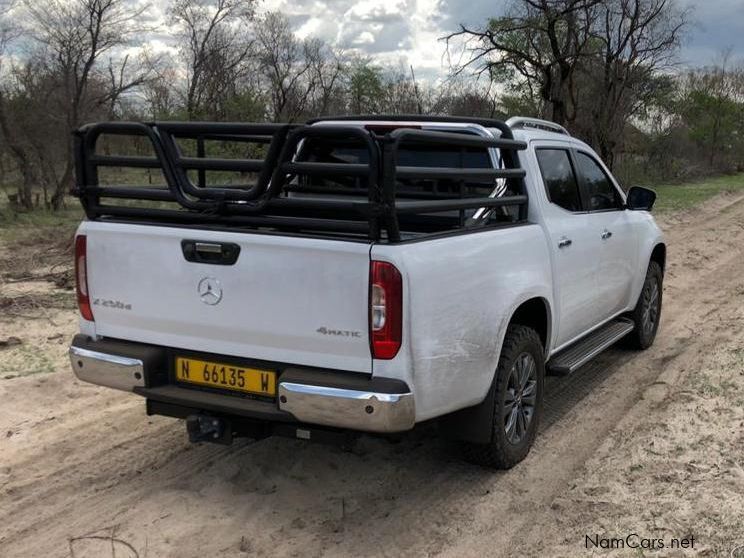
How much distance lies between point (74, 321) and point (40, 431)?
2756 millimetres

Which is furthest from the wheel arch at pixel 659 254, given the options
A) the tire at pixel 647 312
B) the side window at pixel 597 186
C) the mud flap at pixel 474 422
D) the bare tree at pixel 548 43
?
the bare tree at pixel 548 43

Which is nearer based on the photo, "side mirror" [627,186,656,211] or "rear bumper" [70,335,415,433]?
"rear bumper" [70,335,415,433]

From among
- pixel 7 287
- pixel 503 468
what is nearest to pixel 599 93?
pixel 7 287

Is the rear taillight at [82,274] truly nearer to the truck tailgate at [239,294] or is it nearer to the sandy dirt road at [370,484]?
the truck tailgate at [239,294]

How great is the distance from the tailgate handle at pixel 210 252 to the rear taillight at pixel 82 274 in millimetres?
667

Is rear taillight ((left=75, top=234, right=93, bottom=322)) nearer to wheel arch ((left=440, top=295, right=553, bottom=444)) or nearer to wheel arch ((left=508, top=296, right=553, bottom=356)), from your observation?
wheel arch ((left=440, top=295, right=553, bottom=444))

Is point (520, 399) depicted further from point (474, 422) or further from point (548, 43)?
point (548, 43)

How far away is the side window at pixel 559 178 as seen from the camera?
4.64m

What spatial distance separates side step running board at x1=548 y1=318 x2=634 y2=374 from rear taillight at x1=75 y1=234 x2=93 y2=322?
9.23ft

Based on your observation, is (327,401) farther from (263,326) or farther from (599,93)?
(599,93)

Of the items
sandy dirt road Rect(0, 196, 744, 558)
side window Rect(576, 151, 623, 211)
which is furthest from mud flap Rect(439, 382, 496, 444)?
side window Rect(576, 151, 623, 211)

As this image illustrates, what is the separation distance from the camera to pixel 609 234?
17.6ft

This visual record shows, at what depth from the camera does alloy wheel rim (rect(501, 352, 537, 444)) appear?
3.97m

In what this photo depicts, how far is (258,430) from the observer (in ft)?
11.4
